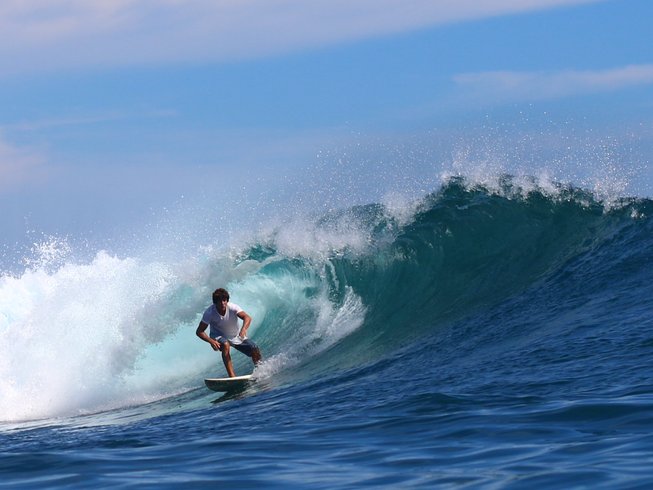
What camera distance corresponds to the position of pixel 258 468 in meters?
6.18

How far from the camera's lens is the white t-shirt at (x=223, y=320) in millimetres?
12164

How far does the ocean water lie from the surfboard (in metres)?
0.13

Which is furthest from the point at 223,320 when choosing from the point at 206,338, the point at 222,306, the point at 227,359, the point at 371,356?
the point at 371,356

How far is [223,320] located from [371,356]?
1862mm

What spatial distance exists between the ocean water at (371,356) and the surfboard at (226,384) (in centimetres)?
13

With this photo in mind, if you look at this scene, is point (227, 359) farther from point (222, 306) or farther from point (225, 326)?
point (222, 306)

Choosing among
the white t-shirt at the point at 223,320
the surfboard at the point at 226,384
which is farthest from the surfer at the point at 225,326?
the surfboard at the point at 226,384

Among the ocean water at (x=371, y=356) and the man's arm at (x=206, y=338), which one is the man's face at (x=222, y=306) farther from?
the ocean water at (x=371, y=356)

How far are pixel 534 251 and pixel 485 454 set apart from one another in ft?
31.9

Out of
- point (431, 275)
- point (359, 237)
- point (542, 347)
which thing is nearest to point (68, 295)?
point (359, 237)

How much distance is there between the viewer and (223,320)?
479 inches

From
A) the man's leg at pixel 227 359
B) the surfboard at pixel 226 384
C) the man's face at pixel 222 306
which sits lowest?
the surfboard at pixel 226 384

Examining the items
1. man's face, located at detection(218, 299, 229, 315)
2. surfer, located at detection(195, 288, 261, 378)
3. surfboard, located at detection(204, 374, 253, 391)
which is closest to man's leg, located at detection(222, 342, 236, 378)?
surfer, located at detection(195, 288, 261, 378)

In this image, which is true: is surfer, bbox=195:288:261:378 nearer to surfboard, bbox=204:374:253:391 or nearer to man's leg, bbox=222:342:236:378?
man's leg, bbox=222:342:236:378
